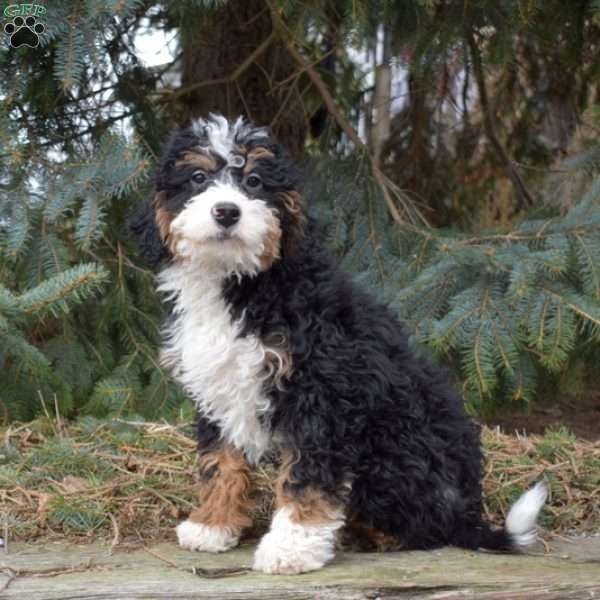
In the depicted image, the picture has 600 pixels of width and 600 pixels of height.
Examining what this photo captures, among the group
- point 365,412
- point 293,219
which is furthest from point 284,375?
point 293,219

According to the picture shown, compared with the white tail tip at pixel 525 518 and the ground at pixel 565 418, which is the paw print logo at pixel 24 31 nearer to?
the white tail tip at pixel 525 518

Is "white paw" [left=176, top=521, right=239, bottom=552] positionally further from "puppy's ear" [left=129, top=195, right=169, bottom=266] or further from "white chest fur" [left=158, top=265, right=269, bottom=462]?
"puppy's ear" [left=129, top=195, right=169, bottom=266]

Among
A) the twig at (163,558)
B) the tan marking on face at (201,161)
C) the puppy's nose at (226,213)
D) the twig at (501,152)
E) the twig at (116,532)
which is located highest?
the twig at (501,152)

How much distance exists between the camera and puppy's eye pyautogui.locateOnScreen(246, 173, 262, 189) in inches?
149

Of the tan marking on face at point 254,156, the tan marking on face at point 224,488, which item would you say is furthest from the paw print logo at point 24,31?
the tan marking on face at point 224,488

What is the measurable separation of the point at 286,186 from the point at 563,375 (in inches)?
111

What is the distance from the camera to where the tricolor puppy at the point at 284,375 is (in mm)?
3773

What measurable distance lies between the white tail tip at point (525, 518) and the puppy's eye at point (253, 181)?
63.6 inches

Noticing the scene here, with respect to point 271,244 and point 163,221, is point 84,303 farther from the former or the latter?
point 271,244

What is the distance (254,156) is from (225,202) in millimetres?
295

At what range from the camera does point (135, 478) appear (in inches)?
187

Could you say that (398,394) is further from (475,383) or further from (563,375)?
(563,375)

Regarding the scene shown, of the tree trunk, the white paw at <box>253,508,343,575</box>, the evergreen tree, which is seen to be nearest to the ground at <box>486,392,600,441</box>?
the evergreen tree

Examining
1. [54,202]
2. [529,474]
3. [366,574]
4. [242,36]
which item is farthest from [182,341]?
[242,36]
